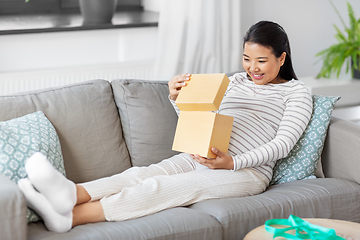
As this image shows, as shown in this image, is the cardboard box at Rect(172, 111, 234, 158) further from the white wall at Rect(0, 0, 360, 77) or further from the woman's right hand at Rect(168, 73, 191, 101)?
the white wall at Rect(0, 0, 360, 77)

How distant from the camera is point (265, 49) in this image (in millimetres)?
1755

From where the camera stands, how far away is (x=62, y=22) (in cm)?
257

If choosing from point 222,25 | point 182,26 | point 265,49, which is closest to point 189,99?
point 265,49

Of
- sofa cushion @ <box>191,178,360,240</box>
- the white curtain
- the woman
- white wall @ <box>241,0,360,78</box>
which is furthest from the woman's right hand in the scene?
white wall @ <box>241,0,360,78</box>

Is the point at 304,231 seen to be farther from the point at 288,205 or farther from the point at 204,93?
the point at 204,93

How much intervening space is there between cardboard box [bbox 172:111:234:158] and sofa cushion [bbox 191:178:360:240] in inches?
8.0

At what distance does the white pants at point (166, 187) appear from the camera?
1.41m

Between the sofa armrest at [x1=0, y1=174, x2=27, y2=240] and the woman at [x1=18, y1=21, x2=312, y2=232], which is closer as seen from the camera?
the sofa armrest at [x1=0, y1=174, x2=27, y2=240]

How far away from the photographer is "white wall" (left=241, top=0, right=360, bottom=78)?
308cm

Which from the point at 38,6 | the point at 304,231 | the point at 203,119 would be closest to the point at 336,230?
→ the point at 304,231

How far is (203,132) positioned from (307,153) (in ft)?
1.69

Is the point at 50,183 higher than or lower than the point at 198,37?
lower

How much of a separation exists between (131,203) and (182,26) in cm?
155

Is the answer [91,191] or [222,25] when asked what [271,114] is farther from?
[222,25]
